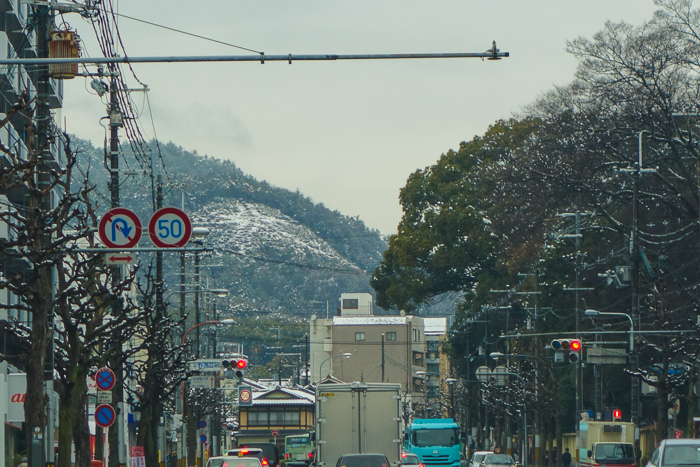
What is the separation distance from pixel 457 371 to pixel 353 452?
253 feet

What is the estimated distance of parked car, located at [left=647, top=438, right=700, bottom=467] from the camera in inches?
899

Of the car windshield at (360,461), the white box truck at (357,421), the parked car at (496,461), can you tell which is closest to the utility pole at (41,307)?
the car windshield at (360,461)

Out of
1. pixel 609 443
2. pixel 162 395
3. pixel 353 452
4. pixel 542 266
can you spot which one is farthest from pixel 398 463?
pixel 542 266

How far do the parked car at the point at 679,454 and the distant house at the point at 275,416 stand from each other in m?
98.2

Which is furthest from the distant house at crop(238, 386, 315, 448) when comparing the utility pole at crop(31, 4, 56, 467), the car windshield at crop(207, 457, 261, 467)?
the utility pole at crop(31, 4, 56, 467)

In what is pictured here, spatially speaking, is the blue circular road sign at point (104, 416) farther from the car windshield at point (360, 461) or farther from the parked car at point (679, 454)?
the parked car at point (679, 454)

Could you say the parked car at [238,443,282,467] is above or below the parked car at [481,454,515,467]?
below

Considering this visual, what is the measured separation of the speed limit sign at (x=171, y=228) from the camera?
73.4 ft

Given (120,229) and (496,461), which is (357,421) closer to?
(120,229)

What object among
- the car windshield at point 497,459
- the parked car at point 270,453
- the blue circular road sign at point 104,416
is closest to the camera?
the blue circular road sign at point 104,416

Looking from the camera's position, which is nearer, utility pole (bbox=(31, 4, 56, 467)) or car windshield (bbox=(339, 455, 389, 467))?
utility pole (bbox=(31, 4, 56, 467))

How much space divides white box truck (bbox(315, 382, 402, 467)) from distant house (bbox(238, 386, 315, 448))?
86.4 metres

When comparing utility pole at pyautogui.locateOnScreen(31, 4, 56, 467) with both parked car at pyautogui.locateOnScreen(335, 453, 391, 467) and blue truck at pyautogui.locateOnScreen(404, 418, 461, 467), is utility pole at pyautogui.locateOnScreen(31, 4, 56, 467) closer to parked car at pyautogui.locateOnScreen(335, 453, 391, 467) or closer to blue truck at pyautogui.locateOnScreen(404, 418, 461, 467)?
parked car at pyautogui.locateOnScreen(335, 453, 391, 467)

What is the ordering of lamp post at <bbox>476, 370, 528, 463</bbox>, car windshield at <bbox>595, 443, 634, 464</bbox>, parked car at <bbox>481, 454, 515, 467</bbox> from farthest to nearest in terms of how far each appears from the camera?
lamp post at <bbox>476, 370, 528, 463</bbox> → parked car at <bbox>481, 454, 515, 467</bbox> → car windshield at <bbox>595, 443, 634, 464</bbox>
